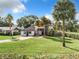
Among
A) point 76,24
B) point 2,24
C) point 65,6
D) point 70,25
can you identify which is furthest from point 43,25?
point 2,24

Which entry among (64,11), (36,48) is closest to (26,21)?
(64,11)

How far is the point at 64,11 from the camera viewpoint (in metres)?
41.4

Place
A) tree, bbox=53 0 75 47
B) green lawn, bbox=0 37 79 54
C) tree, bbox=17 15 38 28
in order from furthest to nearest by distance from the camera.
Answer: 1. tree, bbox=17 15 38 28
2. tree, bbox=53 0 75 47
3. green lawn, bbox=0 37 79 54

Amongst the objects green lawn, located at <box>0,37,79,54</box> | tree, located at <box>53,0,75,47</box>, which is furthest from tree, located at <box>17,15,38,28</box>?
tree, located at <box>53,0,75,47</box>

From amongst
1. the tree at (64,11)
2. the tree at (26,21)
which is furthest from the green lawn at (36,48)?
the tree at (26,21)

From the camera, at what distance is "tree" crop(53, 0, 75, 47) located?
1607 inches

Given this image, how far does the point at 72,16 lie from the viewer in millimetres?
40562

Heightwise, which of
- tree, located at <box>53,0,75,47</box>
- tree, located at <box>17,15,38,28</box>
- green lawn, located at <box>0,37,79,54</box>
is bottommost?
green lawn, located at <box>0,37,79,54</box>

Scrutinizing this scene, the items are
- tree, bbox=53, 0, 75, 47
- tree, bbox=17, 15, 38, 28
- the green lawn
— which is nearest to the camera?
the green lawn

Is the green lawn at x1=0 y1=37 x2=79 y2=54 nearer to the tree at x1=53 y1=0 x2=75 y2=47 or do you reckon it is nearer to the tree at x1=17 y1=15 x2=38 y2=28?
the tree at x1=53 y1=0 x2=75 y2=47

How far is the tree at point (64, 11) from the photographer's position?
4081 centimetres

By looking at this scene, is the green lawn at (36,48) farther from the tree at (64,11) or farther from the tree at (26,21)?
the tree at (26,21)

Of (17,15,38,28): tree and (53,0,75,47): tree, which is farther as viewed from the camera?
(17,15,38,28): tree

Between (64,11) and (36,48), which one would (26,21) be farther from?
(36,48)
